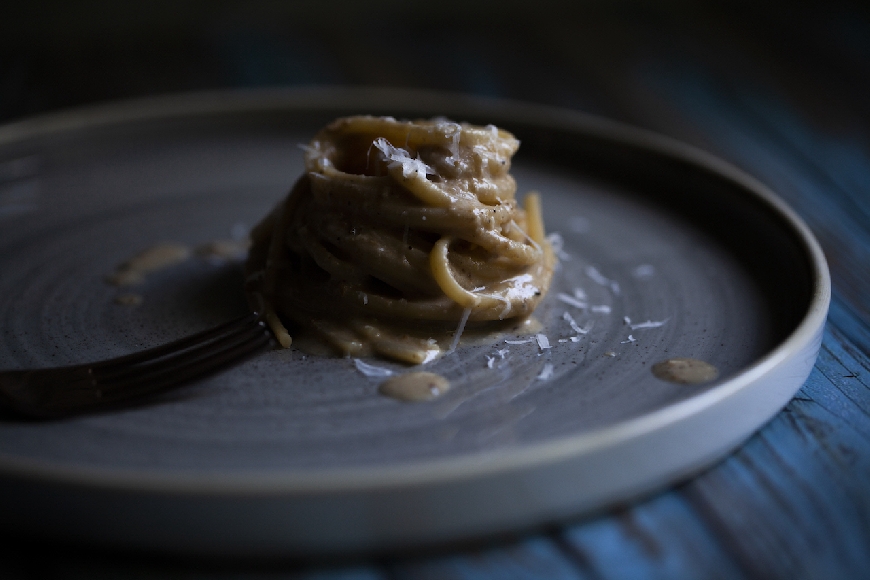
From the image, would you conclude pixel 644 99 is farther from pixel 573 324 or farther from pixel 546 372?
pixel 546 372

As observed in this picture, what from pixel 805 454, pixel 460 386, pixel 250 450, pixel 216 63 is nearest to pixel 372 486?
pixel 250 450

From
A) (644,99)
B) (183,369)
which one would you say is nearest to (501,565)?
(183,369)

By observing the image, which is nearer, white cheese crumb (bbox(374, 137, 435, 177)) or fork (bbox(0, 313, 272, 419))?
fork (bbox(0, 313, 272, 419))

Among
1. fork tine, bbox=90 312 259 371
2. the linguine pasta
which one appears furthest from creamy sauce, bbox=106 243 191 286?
fork tine, bbox=90 312 259 371

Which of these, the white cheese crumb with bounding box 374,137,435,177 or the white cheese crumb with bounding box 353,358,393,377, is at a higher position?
the white cheese crumb with bounding box 374,137,435,177

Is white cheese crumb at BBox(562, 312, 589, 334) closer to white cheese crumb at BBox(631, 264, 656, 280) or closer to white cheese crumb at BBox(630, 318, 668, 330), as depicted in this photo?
white cheese crumb at BBox(630, 318, 668, 330)

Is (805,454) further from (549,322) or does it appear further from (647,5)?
(647,5)

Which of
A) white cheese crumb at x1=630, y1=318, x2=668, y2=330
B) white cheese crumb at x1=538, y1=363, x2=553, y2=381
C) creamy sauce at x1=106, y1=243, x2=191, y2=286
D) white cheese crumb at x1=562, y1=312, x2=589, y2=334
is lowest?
creamy sauce at x1=106, y1=243, x2=191, y2=286

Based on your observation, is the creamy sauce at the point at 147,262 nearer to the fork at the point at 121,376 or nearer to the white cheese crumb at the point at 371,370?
the fork at the point at 121,376
